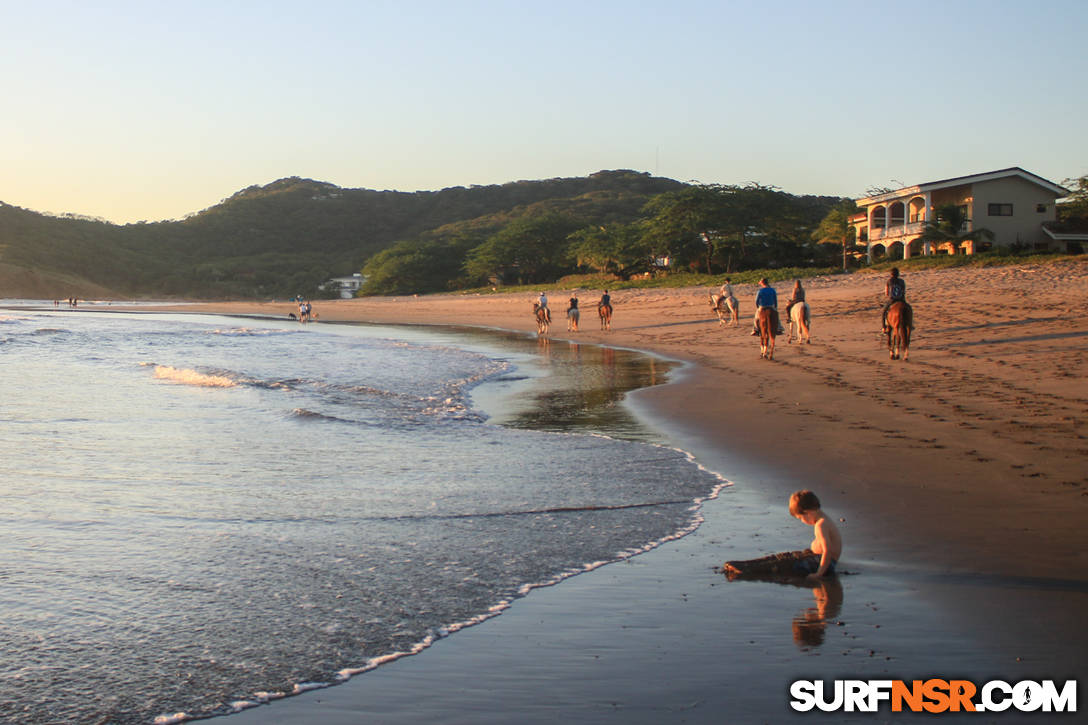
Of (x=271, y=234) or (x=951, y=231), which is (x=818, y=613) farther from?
(x=271, y=234)

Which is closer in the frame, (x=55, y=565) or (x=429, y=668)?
(x=429, y=668)

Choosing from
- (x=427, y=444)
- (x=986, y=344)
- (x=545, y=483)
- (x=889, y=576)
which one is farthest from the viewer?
(x=986, y=344)

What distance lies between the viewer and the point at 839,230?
2066 inches

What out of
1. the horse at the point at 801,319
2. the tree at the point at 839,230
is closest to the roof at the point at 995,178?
the tree at the point at 839,230

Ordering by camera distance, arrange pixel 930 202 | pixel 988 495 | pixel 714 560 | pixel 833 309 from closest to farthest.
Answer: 1. pixel 714 560
2. pixel 988 495
3. pixel 833 309
4. pixel 930 202

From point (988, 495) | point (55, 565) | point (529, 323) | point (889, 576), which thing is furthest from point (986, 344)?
point (529, 323)

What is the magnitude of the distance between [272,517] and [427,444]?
3.44 m

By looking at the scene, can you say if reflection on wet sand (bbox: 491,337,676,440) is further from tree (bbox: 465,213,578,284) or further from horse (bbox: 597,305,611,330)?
tree (bbox: 465,213,578,284)

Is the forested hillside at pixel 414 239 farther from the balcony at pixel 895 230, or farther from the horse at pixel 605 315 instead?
the horse at pixel 605 315

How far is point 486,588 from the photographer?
5.11 meters

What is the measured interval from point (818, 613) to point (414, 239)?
14376 centimetres

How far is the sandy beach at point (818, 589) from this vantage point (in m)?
3.68

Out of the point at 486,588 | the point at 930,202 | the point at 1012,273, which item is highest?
the point at 930,202

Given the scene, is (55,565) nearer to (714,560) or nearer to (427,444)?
(714,560)
